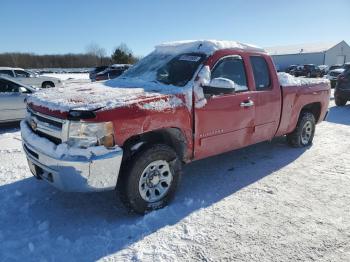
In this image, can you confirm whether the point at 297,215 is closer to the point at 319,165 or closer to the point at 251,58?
the point at 319,165

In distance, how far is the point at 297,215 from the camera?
3746 mm

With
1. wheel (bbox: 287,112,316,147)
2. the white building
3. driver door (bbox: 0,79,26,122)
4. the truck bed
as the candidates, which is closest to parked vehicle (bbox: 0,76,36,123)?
driver door (bbox: 0,79,26,122)

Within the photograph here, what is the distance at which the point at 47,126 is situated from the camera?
3.44 m

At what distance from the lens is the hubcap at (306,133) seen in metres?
6.38

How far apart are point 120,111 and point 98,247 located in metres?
1.31

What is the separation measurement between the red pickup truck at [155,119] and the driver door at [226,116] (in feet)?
0.04

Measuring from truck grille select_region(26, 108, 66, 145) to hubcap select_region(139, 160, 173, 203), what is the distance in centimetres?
96

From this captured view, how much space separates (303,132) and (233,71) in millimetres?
2594

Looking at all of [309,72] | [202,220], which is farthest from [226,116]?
[309,72]

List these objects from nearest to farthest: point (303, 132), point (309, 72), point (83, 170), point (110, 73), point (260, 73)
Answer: point (83, 170)
point (260, 73)
point (303, 132)
point (110, 73)
point (309, 72)

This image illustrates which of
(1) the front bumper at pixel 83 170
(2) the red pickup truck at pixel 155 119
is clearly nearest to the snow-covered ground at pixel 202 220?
(2) the red pickup truck at pixel 155 119

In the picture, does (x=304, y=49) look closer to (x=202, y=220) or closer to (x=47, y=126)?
(x=202, y=220)

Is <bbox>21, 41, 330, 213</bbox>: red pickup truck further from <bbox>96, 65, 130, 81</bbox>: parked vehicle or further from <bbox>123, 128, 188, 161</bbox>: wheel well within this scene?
<bbox>96, 65, 130, 81</bbox>: parked vehicle

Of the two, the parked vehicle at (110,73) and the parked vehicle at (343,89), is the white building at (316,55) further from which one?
the parked vehicle at (343,89)
